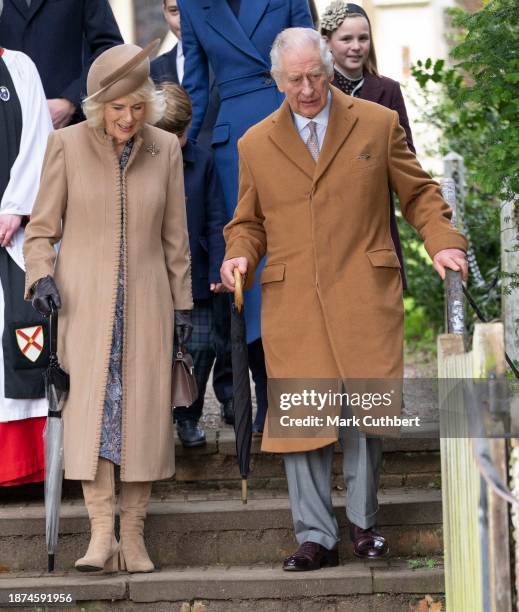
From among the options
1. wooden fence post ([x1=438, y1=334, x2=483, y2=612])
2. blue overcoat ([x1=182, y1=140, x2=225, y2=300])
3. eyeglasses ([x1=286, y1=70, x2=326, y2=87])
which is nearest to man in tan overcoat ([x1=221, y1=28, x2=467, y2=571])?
eyeglasses ([x1=286, y1=70, x2=326, y2=87])

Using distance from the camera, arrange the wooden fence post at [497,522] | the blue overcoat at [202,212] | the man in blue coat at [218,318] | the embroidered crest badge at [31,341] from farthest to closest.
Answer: the man in blue coat at [218,318]
the blue overcoat at [202,212]
the embroidered crest badge at [31,341]
the wooden fence post at [497,522]

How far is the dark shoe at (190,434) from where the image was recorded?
240 inches

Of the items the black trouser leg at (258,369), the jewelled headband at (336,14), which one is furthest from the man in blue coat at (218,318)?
the jewelled headband at (336,14)

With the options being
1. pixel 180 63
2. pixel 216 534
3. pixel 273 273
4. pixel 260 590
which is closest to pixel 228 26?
pixel 180 63

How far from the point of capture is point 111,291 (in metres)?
5.23

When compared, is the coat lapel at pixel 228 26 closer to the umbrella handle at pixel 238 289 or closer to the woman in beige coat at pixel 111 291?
the woman in beige coat at pixel 111 291

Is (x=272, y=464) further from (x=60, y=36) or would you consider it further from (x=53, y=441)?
(x=60, y=36)

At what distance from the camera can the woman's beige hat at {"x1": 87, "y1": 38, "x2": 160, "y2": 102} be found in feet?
16.8

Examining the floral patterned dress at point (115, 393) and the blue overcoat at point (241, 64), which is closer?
the floral patterned dress at point (115, 393)

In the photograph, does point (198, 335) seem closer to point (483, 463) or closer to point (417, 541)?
point (417, 541)

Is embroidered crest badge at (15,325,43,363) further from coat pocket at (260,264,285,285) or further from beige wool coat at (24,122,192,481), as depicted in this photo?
coat pocket at (260,264,285,285)

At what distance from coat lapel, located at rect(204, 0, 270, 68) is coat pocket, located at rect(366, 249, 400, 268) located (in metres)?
1.42

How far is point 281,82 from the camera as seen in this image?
5188 mm

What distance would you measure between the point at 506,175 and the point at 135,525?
2.06m
